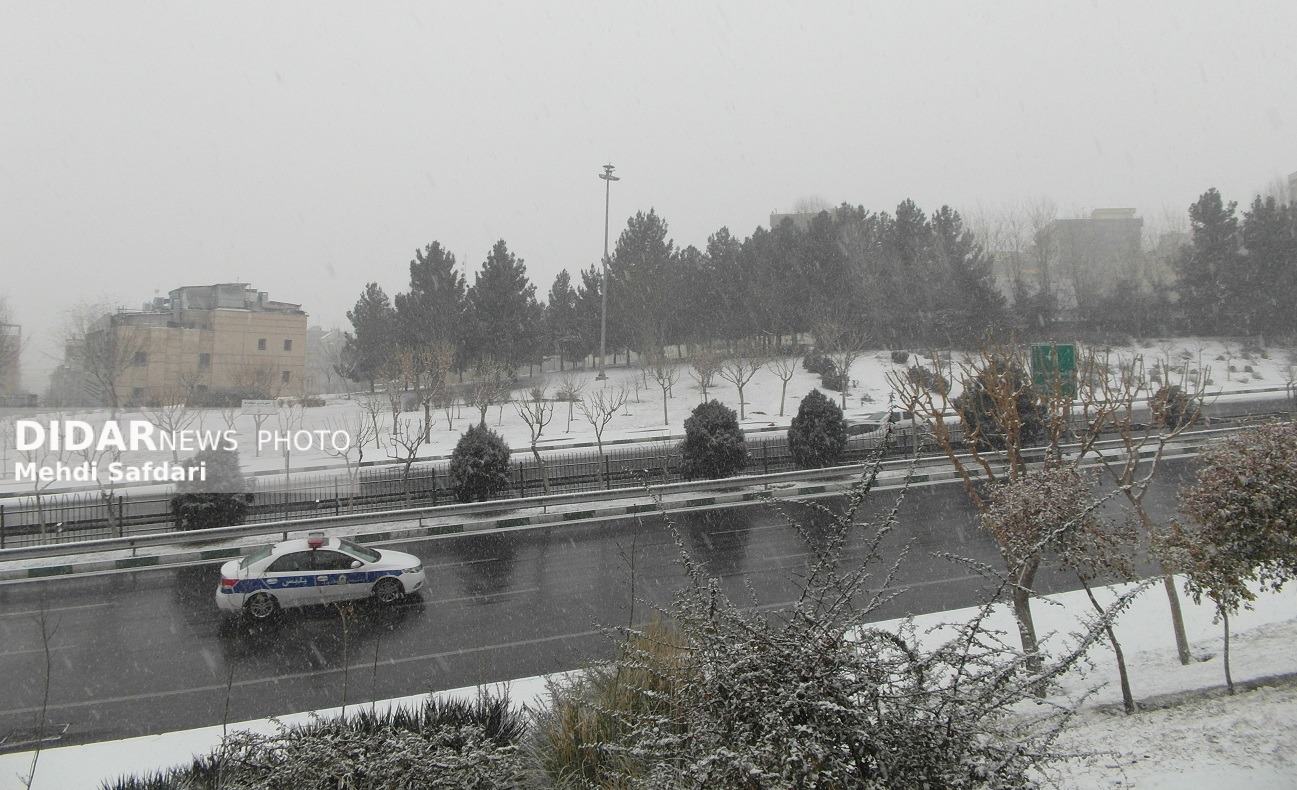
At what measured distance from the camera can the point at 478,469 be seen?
18984 millimetres

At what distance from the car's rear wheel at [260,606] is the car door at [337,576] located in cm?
67

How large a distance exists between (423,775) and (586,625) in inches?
238

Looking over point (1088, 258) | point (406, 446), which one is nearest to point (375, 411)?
point (406, 446)

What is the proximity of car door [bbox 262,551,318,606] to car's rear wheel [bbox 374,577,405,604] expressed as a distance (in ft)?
3.04

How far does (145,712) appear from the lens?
26.3 ft

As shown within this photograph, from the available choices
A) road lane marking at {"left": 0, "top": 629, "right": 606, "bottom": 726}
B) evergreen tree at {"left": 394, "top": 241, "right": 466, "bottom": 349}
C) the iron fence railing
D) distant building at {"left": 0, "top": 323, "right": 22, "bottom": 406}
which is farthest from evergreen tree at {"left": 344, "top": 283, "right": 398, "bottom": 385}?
road lane marking at {"left": 0, "top": 629, "right": 606, "bottom": 726}

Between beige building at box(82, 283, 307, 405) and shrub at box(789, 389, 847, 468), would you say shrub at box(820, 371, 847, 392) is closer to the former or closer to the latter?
shrub at box(789, 389, 847, 468)

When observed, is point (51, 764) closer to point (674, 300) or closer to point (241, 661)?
point (241, 661)

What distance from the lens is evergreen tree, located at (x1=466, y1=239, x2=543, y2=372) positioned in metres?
42.1

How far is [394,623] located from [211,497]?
825cm

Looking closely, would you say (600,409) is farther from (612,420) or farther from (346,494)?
(346,494)

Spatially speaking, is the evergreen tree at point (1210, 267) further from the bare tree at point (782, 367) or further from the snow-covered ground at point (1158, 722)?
the snow-covered ground at point (1158, 722)

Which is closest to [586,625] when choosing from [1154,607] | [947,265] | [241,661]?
[241,661]

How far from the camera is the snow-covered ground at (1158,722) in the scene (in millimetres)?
4664
